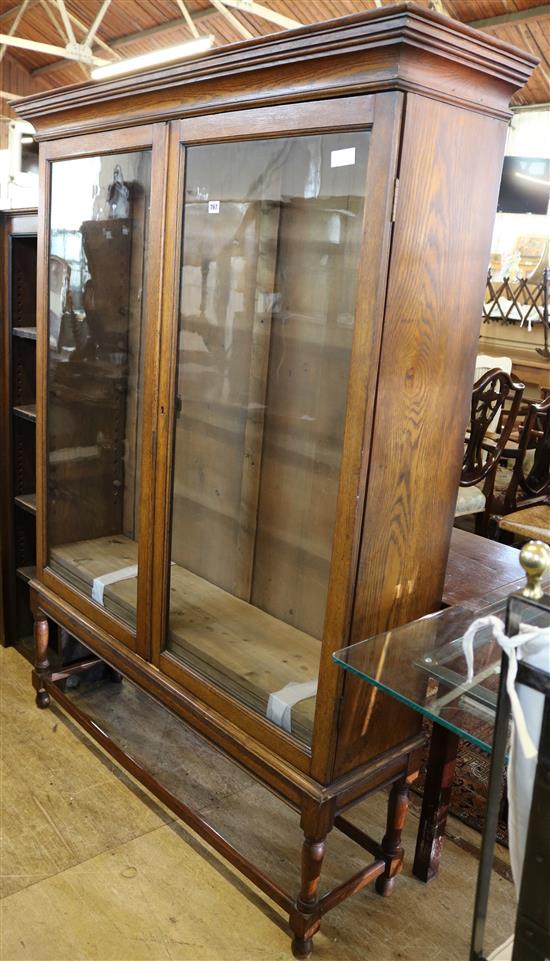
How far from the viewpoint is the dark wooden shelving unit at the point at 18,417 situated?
2781 mm

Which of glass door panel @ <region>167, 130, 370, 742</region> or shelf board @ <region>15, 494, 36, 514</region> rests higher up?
glass door panel @ <region>167, 130, 370, 742</region>

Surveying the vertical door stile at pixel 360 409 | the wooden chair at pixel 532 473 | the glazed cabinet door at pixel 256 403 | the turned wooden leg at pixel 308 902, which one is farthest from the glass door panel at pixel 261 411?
the wooden chair at pixel 532 473

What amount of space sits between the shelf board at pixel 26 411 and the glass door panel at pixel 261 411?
87 cm

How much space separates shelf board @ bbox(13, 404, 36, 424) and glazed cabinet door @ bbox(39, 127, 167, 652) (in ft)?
1.00

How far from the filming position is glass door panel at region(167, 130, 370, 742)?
1.83 meters

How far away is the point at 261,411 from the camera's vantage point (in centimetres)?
226

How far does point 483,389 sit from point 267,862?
2360 millimetres

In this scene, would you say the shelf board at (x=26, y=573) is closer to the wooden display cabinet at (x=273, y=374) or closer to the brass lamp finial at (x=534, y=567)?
the wooden display cabinet at (x=273, y=374)

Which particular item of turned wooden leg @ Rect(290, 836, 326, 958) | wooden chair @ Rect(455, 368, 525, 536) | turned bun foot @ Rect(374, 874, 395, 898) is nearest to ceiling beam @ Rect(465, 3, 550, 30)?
wooden chair @ Rect(455, 368, 525, 536)

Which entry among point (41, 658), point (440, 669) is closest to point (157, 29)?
point (41, 658)

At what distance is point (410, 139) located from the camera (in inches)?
53.4

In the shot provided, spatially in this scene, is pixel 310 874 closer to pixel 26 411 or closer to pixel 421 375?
pixel 421 375

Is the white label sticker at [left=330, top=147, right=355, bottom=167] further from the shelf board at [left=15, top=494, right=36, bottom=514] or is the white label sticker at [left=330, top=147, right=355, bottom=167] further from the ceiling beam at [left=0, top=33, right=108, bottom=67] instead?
the ceiling beam at [left=0, top=33, right=108, bottom=67]

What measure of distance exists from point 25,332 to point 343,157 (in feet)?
5.25
